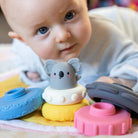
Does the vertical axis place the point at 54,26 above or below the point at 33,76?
above

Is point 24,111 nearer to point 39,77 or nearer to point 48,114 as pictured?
point 48,114

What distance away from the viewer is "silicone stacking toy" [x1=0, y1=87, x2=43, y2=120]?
0.55 metres

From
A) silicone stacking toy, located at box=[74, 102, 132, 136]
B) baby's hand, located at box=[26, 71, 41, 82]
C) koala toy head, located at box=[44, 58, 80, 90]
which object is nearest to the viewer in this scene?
silicone stacking toy, located at box=[74, 102, 132, 136]

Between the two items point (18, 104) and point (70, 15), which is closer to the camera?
point (18, 104)

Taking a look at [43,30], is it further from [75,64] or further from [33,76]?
[33,76]

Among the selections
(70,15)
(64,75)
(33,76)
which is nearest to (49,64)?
(64,75)

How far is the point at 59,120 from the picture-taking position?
56 centimetres

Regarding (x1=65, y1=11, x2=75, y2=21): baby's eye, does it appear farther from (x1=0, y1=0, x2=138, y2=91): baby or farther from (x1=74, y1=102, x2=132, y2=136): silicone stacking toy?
(x1=74, y1=102, x2=132, y2=136): silicone stacking toy

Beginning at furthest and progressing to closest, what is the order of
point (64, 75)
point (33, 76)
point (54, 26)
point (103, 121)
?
point (33, 76) → point (54, 26) → point (64, 75) → point (103, 121)

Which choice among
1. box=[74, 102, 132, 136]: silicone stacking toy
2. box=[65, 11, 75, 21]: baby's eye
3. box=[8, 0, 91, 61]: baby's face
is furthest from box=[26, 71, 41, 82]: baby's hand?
box=[74, 102, 132, 136]: silicone stacking toy

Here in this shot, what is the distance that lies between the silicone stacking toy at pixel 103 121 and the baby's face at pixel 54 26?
0.92 feet

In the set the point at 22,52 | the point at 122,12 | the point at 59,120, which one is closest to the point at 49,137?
the point at 59,120

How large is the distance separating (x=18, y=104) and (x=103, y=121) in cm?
21

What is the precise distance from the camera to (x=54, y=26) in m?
0.70
